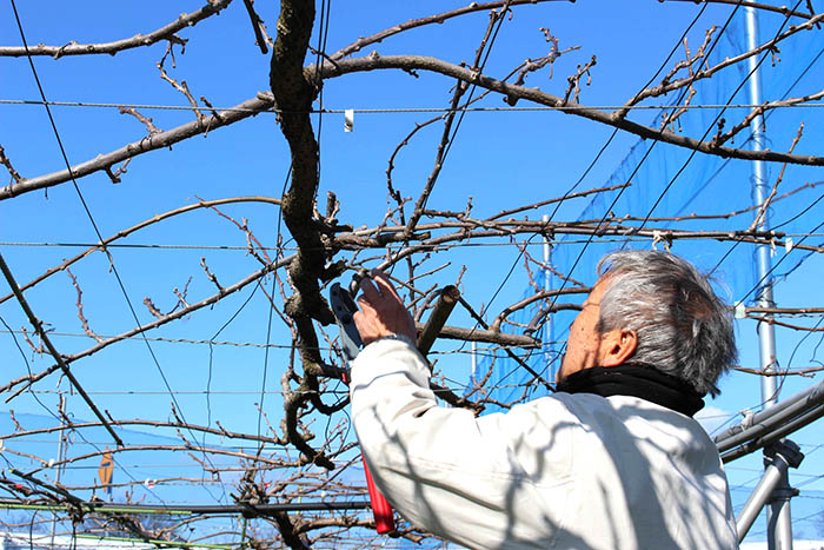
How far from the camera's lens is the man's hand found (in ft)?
4.07

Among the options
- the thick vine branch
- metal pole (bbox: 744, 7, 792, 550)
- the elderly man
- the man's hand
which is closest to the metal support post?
metal pole (bbox: 744, 7, 792, 550)

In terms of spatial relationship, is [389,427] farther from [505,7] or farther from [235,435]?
[235,435]

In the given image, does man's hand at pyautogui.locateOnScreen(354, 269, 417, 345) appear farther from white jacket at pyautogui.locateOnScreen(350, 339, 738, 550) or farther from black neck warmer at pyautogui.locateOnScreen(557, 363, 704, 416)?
black neck warmer at pyautogui.locateOnScreen(557, 363, 704, 416)

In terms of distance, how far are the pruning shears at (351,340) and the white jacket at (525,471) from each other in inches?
14.5

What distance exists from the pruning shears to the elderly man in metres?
0.23

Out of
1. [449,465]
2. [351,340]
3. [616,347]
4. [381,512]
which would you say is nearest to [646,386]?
[616,347]

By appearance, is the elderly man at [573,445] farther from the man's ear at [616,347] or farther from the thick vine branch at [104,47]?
the thick vine branch at [104,47]

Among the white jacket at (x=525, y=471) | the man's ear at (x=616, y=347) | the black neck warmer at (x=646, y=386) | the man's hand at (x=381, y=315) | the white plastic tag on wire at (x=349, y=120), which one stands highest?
the white plastic tag on wire at (x=349, y=120)

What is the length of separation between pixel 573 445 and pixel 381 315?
0.33m

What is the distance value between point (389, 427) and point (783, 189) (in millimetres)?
3139

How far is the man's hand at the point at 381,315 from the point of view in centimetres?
124

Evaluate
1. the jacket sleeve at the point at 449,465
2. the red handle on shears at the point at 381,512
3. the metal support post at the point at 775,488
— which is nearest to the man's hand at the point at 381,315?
the jacket sleeve at the point at 449,465

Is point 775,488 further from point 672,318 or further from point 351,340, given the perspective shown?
point 351,340

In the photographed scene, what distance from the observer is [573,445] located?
1.07 m
